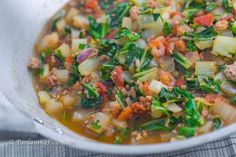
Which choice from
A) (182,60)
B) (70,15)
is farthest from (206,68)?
(70,15)

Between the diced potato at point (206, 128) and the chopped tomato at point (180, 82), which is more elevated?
the chopped tomato at point (180, 82)

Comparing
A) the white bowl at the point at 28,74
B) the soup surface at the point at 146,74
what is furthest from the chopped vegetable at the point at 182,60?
the white bowl at the point at 28,74

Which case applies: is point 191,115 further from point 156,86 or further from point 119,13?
point 119,13

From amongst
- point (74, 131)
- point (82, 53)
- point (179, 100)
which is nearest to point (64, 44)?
point (82, 53)

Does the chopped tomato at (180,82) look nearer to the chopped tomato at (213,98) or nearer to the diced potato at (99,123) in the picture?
the chopped tomato at (213,98)

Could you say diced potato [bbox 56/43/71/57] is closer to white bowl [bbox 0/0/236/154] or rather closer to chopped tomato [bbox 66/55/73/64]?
chopped tomato [bbox 66/55/73/64]

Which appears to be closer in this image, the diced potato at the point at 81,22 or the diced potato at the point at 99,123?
the diced potato at the point at 99,123

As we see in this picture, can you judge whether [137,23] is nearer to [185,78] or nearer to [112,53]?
[112,53]
